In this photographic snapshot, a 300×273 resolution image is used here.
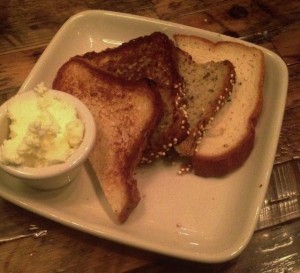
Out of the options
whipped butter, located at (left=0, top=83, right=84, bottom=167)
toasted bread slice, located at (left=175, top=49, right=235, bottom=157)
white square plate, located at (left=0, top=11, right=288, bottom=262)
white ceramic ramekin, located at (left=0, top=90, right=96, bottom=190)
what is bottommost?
white square plate, located at (left=0, top=11, right=288, bottom=262)

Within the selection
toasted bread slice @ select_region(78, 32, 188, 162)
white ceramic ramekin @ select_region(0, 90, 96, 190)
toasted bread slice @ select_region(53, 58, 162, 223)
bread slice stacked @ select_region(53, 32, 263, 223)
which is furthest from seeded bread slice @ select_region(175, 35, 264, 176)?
white ceramic ramekin @ select_region(0, 90, 96, 190)

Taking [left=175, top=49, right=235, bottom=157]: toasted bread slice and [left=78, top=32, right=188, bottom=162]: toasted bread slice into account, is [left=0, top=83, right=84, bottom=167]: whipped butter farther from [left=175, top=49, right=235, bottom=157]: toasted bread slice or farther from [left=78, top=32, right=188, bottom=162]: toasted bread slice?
[left=175, top=49, right=235, bottom=157]: toasted bread slice

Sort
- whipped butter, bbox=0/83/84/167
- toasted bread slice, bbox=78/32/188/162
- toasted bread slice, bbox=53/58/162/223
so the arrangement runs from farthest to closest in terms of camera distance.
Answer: toasted bread slice, bbox=78/32/188/162 < toasted bread slice, bbox=53/58/162/223 < whipped butter, bbox=0/83/84/167

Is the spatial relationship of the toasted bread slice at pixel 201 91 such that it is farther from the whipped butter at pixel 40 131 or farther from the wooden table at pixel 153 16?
the whipped butter at pixel 40 131

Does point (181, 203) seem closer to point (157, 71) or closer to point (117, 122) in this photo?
point (117, 122)

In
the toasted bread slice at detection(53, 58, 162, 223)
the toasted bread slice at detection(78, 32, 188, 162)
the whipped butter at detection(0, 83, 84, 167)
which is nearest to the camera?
the whipped butter at detection(0, 83, 84, 167)

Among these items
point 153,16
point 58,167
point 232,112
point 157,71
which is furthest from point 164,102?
point 153,16

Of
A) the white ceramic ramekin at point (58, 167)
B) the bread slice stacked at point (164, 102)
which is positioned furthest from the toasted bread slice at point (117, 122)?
the white ceramic ramekin at point (58, 167)
